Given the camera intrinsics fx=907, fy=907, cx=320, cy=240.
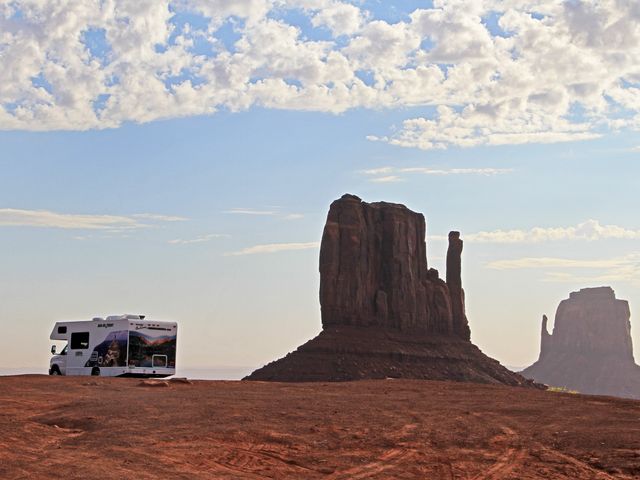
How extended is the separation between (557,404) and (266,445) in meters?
15.1

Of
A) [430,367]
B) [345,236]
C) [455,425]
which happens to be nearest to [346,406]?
[455,425]

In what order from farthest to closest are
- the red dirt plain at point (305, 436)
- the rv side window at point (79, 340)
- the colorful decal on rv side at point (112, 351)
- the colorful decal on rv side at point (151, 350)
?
the rv side window at point (79, 340)
the colorful decal on rv side at point (151, 350)
the colorful decal on rv side at point (112, 351)
the red dirt plain at point (305, 436)

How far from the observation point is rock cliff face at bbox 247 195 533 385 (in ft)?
382

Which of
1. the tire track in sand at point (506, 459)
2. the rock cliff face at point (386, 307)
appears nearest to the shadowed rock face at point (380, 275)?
the rock cliff face at point (386, 307)

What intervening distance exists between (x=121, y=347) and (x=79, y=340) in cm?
372

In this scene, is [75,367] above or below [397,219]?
below

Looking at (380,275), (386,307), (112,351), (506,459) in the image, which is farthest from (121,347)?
(380,275)

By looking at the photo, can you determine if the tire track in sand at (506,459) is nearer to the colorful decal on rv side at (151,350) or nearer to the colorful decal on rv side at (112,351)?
the colorful decal on rv side at (151,350)

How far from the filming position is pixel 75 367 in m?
50.0

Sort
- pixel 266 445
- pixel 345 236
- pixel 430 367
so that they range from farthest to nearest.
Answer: pixel 345 236 → pixel 430 367 → pixel 266 445

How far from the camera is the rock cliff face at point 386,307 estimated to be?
11650 cm

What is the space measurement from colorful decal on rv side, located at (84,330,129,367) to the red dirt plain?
1051cm

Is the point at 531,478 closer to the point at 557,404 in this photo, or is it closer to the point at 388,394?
the point at 557,404

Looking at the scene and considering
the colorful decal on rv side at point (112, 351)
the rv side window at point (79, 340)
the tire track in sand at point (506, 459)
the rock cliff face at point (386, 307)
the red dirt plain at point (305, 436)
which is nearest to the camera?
the red dirt plain at point (305, 436)
